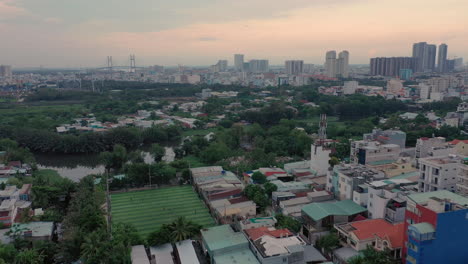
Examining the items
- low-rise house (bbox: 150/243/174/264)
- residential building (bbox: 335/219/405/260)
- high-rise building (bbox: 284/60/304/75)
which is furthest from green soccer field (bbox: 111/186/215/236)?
high-rise building (bbox: 284/60/304/75)

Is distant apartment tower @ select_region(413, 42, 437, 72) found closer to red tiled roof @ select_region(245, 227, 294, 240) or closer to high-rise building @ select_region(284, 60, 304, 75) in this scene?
high-rise building @ select_region(284, 60, 304, 75)

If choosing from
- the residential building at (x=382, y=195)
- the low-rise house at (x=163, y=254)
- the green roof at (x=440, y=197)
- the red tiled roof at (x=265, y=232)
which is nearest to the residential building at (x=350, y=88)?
the residential building at (x=382, y=195)

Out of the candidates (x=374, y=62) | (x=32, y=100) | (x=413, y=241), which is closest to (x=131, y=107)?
(x=32, y=100)

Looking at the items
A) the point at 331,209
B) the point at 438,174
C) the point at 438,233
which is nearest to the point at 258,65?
the point at 438,174

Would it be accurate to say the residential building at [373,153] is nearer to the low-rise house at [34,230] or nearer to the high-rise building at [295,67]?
the low-rise house at [34,230]

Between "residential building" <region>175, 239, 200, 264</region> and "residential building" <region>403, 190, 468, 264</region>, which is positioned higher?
"residential building" <region>403, 190, 468, 264</region>

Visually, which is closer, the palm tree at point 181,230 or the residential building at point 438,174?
the palm tree at point 181,230

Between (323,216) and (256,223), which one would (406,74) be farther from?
(256,223)
